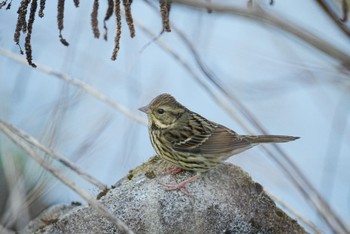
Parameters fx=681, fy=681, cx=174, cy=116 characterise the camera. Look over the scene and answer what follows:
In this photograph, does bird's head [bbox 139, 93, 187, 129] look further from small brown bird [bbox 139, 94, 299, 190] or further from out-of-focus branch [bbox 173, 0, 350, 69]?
out-of-focus branch [bbox 173, 0, 350, 69]

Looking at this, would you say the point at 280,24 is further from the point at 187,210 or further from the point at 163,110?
the point at 163,110

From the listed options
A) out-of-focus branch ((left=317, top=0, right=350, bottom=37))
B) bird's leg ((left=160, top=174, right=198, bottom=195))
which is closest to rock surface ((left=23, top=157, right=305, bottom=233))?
bird's leg ((left=160, top=174, right=198, bottom=195))

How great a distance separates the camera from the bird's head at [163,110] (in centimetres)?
444

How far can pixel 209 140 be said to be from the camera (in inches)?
175

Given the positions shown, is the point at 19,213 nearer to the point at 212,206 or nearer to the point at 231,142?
the point at 212,206

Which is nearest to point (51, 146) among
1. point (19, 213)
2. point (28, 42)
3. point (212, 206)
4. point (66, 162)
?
point (66, 162)

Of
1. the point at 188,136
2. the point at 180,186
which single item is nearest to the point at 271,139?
the point at 188,136

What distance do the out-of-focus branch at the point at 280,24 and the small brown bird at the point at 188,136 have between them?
198cm

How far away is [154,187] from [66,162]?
2.38 ft

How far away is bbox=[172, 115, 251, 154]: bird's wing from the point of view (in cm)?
430

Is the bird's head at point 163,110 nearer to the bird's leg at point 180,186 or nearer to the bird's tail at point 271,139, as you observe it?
the bird's tail at point 271,139

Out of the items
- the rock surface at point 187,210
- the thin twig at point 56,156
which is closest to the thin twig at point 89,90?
the thin twig at point 56,156

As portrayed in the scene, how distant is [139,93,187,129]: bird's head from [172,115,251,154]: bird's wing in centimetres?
13

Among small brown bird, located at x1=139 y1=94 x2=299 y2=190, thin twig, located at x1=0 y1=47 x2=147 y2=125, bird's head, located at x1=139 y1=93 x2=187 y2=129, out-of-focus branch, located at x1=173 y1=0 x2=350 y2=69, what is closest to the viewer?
out-of-focus branch, located at x1=173 y1=0 x2=350 y2=69
